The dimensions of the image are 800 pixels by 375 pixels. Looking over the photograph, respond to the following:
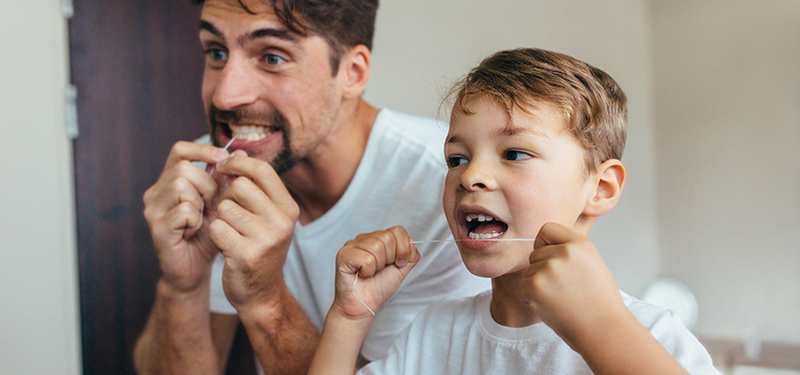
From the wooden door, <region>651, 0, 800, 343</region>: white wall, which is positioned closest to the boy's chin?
the wooden door

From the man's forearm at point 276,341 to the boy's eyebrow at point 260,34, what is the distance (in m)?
0.48

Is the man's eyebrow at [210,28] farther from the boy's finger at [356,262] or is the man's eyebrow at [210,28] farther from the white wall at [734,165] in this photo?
the white wall at [734,165]

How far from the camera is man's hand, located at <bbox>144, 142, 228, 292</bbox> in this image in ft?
3.38

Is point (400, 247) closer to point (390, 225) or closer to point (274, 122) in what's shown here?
point (390, 225)

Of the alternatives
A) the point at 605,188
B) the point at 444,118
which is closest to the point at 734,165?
the point at 444,118

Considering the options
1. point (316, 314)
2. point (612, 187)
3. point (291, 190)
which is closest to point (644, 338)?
point (612, 187)

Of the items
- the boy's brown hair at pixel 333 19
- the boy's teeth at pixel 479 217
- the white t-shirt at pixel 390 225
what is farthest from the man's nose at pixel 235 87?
the boy's teeth at pixel 479 217

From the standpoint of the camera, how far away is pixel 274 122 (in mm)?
1144

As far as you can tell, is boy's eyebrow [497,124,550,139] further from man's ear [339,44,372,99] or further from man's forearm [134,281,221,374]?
man's forearm [134,281,221,374]

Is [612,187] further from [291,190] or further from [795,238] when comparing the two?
[795,238]

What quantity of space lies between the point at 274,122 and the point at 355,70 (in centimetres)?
21

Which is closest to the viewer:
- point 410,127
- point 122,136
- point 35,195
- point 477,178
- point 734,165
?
point 477,178

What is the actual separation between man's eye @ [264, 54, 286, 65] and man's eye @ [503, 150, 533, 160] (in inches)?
23.2

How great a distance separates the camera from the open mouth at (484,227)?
0.71 metres
